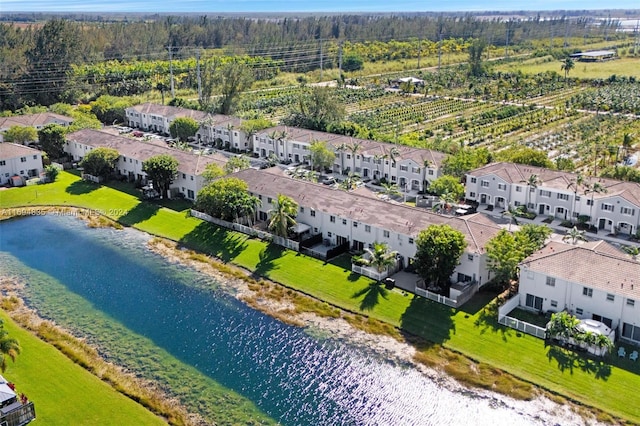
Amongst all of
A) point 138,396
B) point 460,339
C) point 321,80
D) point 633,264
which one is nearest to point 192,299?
point 138,396

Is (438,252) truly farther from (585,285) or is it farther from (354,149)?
(354,149)

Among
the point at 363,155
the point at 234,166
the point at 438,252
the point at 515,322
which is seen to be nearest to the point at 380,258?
the point at 438,252

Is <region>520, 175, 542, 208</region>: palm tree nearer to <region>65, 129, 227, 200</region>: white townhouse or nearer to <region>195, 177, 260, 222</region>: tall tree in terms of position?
<region>195, 177, 260, 222</region>: tall tree

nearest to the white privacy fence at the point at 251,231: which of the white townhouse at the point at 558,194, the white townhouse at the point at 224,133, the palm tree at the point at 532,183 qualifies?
the white townhouse at the point at 558,194

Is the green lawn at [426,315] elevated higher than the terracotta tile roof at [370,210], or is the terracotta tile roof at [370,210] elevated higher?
the terracotta tile roof at [370,210]

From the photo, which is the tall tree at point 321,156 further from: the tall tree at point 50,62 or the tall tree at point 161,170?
the tall tree at point 50,62

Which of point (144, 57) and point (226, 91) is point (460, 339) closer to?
point (226, 91)
